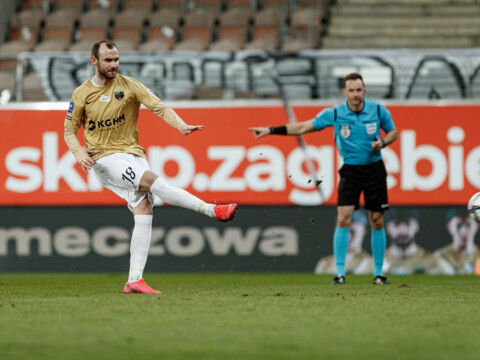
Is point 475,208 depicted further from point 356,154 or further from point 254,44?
point 254,44

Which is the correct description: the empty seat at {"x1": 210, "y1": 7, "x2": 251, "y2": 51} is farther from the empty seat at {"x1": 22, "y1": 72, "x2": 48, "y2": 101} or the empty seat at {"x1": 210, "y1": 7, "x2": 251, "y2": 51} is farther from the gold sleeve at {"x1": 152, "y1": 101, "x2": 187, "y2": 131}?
the gold sleeve at {"x1": 152, "y1": 101, "x2": 187, "y2": 131}

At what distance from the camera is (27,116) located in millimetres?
12953

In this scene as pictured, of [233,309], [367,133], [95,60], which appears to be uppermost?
[95,60]

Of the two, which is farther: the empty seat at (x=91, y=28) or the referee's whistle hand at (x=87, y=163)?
the empty seat at (x=91, y=28)

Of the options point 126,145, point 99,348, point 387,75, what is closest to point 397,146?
point 387,75

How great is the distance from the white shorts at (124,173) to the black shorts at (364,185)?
232 cm

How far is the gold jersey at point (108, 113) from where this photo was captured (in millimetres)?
→ 7215

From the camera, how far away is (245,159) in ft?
41.9

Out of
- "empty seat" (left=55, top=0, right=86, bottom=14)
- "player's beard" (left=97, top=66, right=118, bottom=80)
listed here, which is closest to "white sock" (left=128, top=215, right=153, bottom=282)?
"player's beard" (left=97, top=66, right=118, bottom=80)

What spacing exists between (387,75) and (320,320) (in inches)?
336

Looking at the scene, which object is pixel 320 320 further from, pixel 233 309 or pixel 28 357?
pixel 28 357

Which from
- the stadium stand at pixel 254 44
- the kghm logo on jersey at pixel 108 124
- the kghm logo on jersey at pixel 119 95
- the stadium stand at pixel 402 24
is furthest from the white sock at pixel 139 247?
the stadium stand at pixel 402 24

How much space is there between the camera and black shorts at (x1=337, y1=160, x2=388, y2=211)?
8.84 m

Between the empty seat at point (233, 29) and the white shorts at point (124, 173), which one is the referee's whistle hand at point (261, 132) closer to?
the white shorts at point (124, 173)
